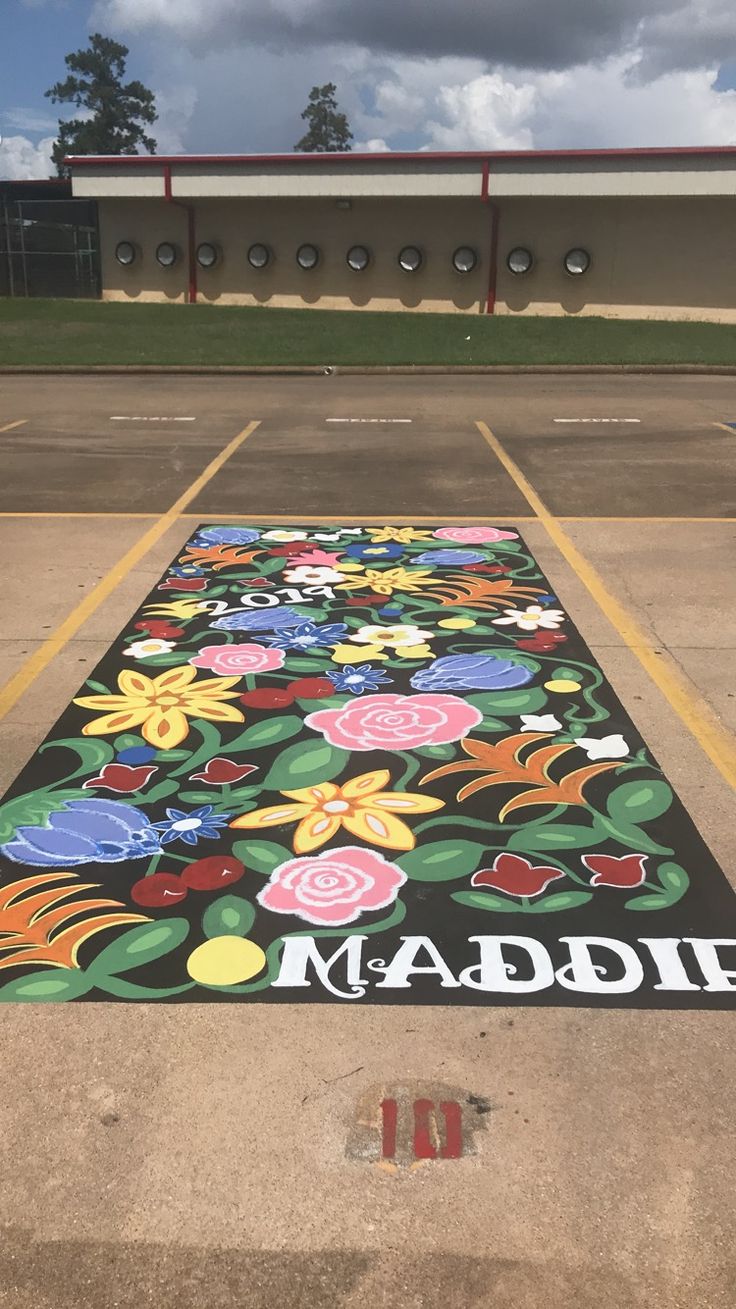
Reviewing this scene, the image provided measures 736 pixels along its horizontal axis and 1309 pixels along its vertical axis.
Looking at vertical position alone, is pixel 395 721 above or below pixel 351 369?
below

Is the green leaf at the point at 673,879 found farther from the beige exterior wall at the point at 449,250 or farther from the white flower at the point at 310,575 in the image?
the beige exterior wall at the point at 449,250

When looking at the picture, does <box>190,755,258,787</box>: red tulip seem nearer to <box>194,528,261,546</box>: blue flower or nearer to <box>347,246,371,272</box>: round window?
<box>194,528,261,546</box>: blue flower

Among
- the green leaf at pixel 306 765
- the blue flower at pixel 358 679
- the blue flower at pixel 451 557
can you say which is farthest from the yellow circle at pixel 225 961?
the blue flower at pixel 451 557

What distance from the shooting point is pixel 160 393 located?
61.0 ft

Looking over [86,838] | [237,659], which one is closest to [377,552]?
[237,659]

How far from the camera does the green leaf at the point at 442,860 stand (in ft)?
12.3

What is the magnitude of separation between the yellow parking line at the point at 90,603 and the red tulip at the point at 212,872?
1.80 m

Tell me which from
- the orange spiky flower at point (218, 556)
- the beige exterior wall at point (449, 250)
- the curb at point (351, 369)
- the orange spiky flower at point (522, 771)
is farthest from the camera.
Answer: the beige exterior wall at point (449, 250)

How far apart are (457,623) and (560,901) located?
3009 millimetres

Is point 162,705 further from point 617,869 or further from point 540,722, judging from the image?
point 617,869

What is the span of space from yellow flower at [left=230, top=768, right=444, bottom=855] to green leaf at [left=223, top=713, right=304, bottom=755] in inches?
19.2

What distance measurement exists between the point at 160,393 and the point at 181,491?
8945mm

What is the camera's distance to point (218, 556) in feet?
26.1

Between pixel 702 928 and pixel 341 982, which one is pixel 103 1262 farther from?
pixel 702 928
